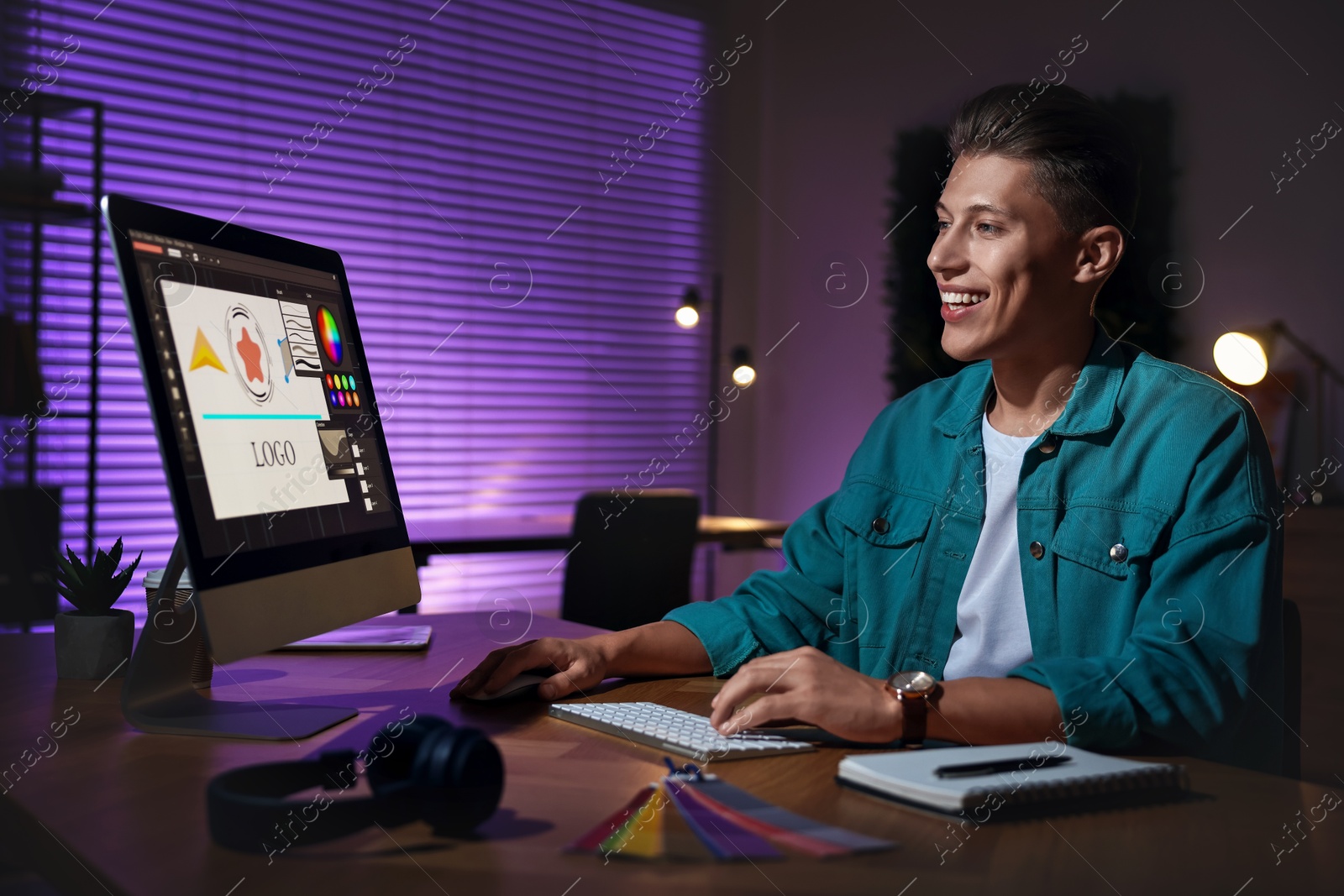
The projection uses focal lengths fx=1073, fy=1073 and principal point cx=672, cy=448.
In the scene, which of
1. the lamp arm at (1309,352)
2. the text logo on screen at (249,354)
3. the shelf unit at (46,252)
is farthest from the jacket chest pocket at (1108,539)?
the shelf unit at (46,252)

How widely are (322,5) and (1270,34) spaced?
3.35m

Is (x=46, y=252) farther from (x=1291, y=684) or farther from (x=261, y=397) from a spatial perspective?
(x=1291, y=684)

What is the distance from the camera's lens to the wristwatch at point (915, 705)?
1.01 metres

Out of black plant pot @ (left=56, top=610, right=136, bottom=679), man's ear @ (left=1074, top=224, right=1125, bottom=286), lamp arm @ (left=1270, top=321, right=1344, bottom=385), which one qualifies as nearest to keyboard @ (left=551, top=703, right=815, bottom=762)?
black plant pot @ (left=56, top=610, right=136, bottom=679)

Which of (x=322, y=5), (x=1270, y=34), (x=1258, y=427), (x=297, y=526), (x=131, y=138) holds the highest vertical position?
(x=322, y=5)

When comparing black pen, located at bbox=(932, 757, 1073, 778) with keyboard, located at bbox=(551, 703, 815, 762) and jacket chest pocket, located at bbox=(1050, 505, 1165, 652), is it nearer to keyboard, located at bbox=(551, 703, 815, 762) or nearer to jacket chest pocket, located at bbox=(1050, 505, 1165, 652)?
keyboard, located at bbox=(551, 703, 815, 762)

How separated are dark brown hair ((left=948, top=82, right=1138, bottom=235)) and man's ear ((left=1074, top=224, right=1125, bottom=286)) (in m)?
0.01

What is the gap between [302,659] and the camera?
144cm

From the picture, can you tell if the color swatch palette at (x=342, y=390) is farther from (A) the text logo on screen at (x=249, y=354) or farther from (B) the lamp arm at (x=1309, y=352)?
(B) the lamp arm at (x=1309, y=352)

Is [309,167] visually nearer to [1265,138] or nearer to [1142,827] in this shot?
[1265,138]

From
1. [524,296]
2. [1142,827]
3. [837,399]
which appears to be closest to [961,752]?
[1142,827]

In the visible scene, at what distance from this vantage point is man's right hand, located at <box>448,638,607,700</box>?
122cm

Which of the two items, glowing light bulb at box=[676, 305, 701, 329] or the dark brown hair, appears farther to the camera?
glowing light bulb at box=[676, 305, 701, 329]

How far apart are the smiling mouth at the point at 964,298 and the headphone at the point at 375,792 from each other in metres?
0.99
